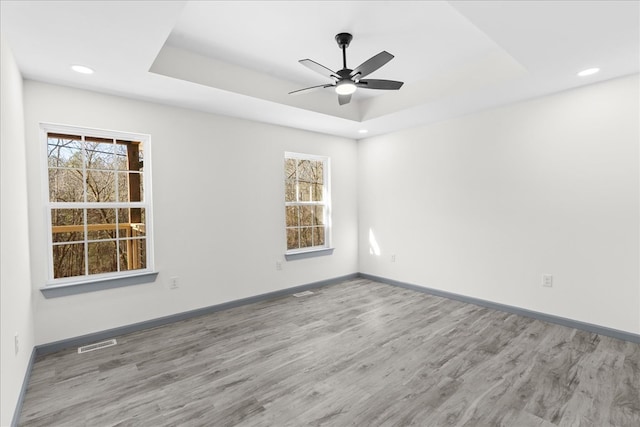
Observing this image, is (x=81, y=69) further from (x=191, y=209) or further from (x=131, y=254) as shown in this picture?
(x=131, y=254)

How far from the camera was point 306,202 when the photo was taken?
5.05m

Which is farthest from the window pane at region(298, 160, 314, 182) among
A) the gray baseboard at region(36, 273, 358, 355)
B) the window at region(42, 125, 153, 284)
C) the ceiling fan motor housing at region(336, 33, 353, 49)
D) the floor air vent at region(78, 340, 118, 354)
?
the floor air vent at region(78, 340, 118, 354)

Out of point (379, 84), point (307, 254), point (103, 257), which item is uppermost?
point (379, 84)

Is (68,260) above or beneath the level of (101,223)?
beneath

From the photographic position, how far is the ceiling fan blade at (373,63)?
2369 millimetres

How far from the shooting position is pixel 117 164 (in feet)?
11.3

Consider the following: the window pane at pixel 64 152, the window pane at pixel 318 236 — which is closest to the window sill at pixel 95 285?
the window pane at pixel 64 152

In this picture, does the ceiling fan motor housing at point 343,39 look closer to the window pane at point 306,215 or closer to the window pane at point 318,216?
the window pane at point 306,215

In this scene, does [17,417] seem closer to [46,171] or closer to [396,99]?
[46,171]

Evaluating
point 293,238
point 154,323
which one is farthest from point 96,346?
point 293,238

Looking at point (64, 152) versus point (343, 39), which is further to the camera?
point (64, 152)

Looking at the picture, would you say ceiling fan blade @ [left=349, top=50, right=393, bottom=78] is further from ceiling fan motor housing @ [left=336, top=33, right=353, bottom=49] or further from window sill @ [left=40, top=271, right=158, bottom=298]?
window sill @ [left=40, top=271, right=158, bottom=298]

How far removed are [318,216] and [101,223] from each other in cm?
302

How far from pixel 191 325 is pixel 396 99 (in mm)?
3658
